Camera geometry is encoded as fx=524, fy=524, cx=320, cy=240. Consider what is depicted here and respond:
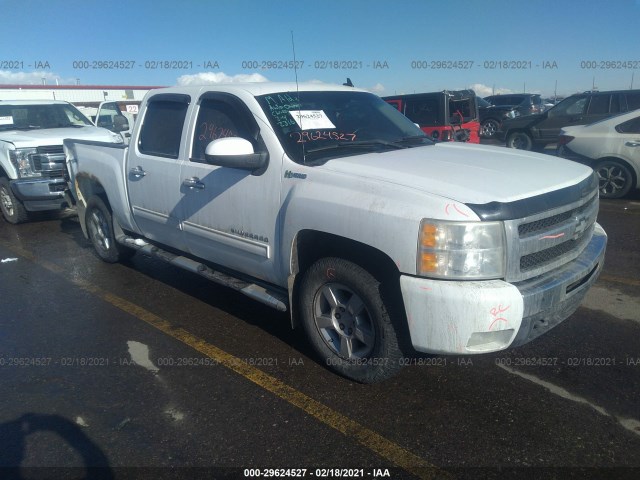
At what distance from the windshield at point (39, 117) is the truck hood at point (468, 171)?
296 inches

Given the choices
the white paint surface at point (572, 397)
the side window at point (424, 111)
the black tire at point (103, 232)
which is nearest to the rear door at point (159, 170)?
the black tire at point (103, 232)

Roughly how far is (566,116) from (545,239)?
11252 mm

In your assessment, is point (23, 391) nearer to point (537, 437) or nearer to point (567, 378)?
point (537, 437)

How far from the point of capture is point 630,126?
329 inches

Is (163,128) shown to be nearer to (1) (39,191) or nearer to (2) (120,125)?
(2) (120,125)

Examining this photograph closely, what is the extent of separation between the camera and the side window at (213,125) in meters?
4.05

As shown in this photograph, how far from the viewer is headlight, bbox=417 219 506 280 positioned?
274 cm

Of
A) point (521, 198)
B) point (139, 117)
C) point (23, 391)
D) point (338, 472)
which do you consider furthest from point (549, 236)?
point (139, 117)

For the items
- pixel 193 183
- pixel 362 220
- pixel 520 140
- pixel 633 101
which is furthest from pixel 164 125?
pixel 520 140

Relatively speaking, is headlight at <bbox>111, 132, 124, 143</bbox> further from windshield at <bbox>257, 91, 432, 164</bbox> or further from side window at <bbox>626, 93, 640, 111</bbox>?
side window at <bbox>626, 93, 640, 111</bbox>

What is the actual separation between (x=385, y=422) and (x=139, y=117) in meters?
3.72

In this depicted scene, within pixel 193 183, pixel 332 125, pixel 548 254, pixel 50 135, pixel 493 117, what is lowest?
pixel 493 117

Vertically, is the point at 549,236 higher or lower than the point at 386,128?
lower

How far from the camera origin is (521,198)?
289 centimetres
